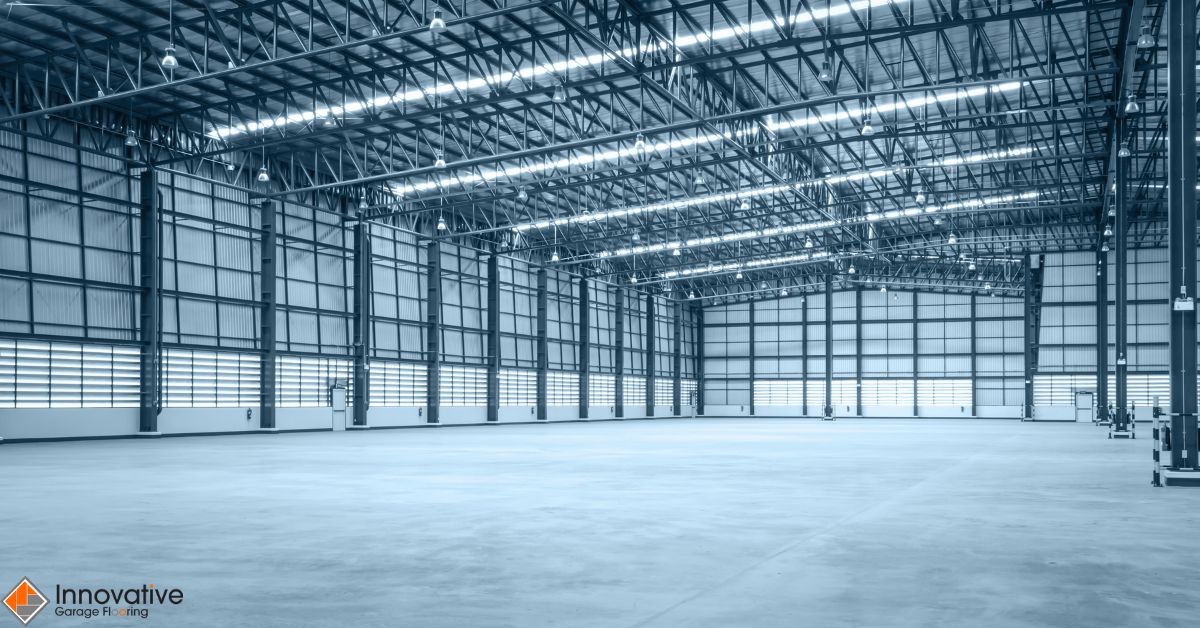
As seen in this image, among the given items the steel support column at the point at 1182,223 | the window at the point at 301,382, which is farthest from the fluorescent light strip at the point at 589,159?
the steel support column at the point at 1182,223

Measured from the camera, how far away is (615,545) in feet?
34.5

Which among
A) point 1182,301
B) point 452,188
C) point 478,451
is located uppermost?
point 452,188

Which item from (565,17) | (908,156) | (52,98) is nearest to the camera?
(565,17)

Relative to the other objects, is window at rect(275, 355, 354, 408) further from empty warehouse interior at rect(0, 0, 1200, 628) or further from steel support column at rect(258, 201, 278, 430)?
steel support column at rect(258, 201, 278, 430)

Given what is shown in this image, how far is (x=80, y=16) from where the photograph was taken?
2939 centimetres

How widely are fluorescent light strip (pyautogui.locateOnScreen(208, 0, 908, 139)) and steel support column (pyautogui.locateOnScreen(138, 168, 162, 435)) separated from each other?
5062mm

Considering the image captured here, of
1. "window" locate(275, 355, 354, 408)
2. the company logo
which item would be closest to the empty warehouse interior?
the company logo

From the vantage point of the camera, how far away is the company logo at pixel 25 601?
7.15 m

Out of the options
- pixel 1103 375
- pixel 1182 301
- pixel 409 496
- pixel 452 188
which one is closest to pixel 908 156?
pixel 1103 375

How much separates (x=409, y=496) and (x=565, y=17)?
15147 mm

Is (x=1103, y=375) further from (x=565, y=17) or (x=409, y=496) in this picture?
(x=409, y=496)

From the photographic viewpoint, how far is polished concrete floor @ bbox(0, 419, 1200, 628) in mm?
7441

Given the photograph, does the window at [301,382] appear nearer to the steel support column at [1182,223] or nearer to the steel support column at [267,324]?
the steel support column at [267,324]

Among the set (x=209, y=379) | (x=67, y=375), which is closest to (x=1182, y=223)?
(x=67, y=375)
